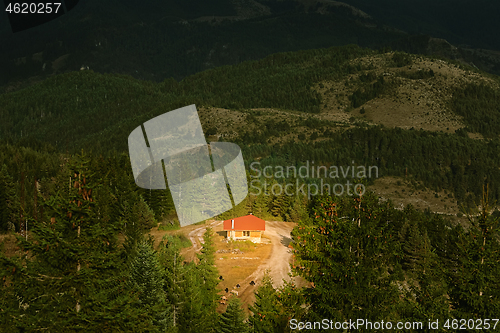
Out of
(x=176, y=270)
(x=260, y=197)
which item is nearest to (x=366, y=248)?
(x=176, y=270)

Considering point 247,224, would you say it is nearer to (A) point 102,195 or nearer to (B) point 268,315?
(A) point 102,195

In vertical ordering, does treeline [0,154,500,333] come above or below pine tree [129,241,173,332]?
above

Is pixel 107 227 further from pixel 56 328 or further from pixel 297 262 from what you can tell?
pixel 297 262

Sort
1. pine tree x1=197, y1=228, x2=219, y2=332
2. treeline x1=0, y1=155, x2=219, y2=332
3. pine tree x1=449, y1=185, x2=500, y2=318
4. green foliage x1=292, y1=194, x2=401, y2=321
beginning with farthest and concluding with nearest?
pine tree x1=197, y1=228, x2=219, y2=332, green foliage x1=292, y1=194, x2=401, y2=321, pine tree x1=449, y1=185, x2=500, y2=318, treeline x1=0, y1=155, x2=219, y2=332

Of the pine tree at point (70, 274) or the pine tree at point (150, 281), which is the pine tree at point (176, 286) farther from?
the pine tree at point (70, 274)

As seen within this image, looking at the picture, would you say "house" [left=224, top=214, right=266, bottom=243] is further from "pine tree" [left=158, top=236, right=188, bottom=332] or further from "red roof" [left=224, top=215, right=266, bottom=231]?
"pine tree" [left=158, top=236, right=188, bottom=332]

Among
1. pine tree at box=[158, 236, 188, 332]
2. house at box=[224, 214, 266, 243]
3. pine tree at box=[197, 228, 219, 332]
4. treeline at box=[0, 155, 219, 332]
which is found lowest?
house at box=[224, 214, 266, 243]

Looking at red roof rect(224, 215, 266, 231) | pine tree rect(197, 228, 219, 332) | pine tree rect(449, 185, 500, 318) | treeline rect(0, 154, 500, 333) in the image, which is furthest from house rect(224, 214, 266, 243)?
pine tree rect(449, 185, 500, 318)

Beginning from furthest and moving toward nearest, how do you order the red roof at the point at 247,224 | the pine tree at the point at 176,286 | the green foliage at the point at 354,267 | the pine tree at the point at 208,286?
the red roof at the point at 247,224 → the pine tree at the point at 208,286 → the pine tree at the point at 176,286 → the green foliage at the point at 354,267

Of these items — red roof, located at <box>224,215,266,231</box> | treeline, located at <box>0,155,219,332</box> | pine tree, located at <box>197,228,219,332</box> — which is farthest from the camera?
red roof, located at <box>224,215,266,231</box>

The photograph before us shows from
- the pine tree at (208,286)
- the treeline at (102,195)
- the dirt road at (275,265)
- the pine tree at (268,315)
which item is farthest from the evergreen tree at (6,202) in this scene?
the pine tree at (268,315)
